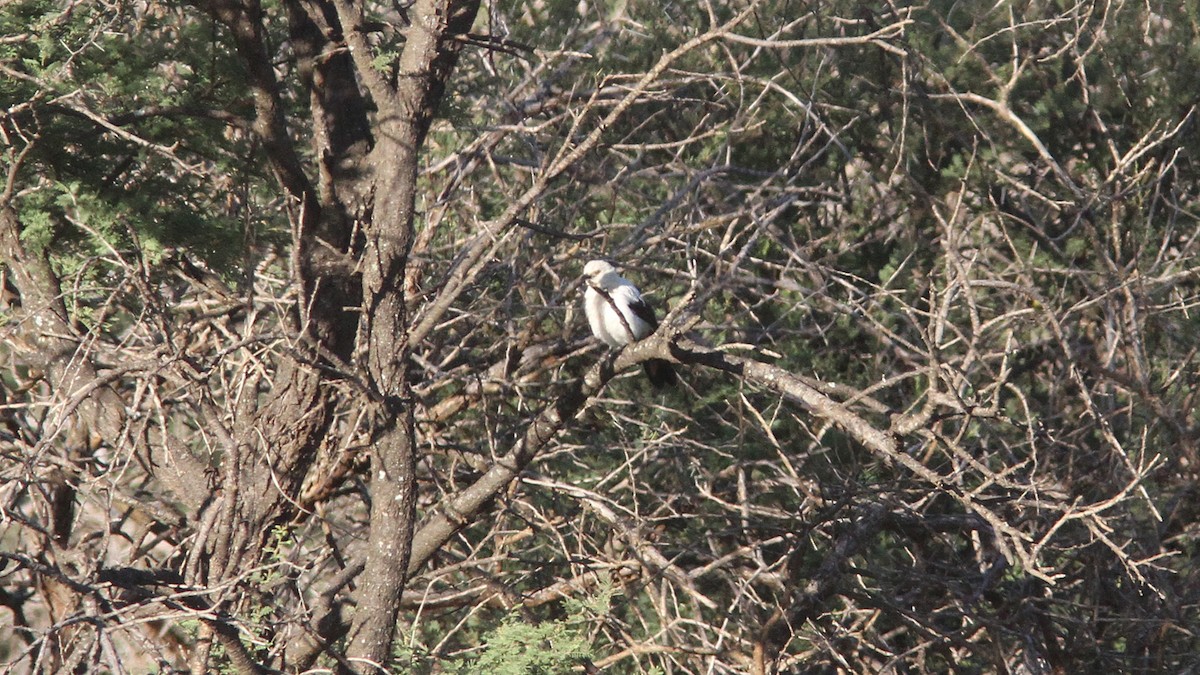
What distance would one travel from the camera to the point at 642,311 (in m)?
5.81

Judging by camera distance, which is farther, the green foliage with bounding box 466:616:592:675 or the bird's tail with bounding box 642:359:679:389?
the bird's tail with bounding box 642:359:679:389

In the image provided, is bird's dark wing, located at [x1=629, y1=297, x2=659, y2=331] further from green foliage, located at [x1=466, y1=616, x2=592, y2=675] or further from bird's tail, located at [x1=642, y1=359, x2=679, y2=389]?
green foliage, located at [x1=466, y1=616, x2=592, y2=675]

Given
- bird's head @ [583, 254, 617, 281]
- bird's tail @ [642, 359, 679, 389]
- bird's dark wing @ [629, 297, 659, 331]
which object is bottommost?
bird's tail @ [642, 359, 679, 389]

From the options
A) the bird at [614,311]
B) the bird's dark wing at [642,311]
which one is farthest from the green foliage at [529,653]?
the bird's dark wing at [642,311]

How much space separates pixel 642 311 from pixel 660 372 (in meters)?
0.31

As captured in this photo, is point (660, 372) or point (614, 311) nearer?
point (614, 311)

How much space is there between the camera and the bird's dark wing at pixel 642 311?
5.75m

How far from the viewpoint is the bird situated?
Answer: 18.6ft

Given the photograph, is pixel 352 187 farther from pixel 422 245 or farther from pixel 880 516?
pixel 880 516

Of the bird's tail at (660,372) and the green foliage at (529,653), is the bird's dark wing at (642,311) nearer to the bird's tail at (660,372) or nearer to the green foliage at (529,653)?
the bird's tail at (660,372)

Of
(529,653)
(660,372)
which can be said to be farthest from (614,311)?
(529,653)

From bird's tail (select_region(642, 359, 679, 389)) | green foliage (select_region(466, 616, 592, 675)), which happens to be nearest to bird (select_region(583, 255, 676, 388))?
bird's tail (select_region(642, 359, 679, 389))

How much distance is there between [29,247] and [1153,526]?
4967 mm

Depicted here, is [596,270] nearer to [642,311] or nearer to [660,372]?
[642,311]
